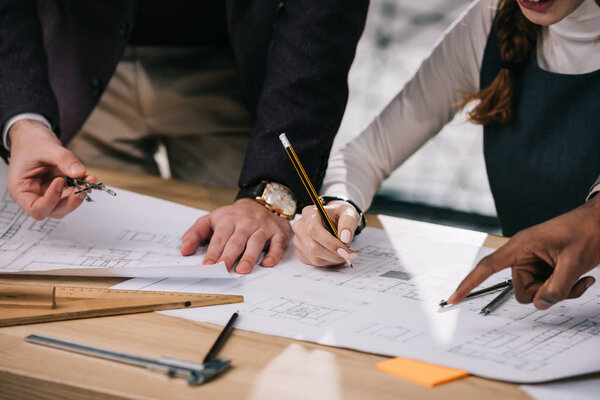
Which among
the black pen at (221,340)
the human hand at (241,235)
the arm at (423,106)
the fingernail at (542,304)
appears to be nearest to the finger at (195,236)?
the human hand at (241,235)

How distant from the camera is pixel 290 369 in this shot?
62cm

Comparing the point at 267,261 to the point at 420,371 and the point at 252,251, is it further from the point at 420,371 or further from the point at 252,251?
the point at 420,371

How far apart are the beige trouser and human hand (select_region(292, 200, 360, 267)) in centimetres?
75

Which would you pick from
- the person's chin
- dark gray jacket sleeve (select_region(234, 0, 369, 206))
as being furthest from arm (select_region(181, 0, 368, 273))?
the person's chin

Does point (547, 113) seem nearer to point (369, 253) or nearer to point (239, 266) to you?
point (369, 253)

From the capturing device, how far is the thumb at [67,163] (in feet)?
3.11

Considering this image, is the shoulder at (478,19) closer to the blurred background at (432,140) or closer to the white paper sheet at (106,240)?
the white paper sheet at (106,240)

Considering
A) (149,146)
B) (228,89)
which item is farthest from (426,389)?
(149,146)

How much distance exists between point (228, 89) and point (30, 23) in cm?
52

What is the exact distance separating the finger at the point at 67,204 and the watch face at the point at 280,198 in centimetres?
29

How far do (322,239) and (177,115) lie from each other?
88 cm

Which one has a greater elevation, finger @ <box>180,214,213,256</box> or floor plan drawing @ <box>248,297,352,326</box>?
finger @ <box>180,214,213,256</box>

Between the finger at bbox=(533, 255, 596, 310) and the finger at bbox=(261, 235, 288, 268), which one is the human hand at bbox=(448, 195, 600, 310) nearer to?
the finger at bbox=(533, 255, 596, 310)

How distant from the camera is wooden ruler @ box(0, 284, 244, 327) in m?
0.73
